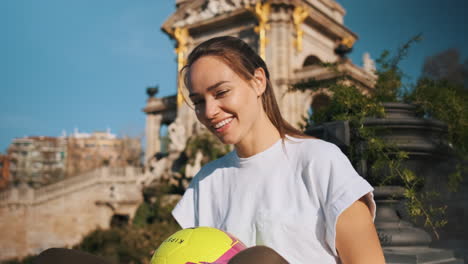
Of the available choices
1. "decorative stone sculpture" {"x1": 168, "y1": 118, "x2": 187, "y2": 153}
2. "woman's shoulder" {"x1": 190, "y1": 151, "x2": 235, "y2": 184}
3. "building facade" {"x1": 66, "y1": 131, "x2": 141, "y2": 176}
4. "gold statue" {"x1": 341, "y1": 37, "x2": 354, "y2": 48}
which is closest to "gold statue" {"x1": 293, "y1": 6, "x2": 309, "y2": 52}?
"gold statue" {"x1": 341, "y1": 37, "x2": 354, "y2": 48}

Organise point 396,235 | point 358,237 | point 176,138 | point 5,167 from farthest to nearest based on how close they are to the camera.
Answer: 1. point 5,167
2. point 176,138
3. point 396,235
4. point 358,237

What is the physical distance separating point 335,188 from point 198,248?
56 cm

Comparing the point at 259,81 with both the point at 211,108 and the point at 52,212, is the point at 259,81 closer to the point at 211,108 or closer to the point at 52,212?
the point at 211,108

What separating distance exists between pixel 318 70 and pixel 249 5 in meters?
5.13

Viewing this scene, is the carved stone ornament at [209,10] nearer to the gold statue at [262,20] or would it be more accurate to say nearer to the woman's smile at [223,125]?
the gold statue at [262,20]

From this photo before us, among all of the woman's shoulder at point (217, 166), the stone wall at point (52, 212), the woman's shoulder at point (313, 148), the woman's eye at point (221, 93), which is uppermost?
the woman's eye at point (221, 93)

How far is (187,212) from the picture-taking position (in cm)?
233

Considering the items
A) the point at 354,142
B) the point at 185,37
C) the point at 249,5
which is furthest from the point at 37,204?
the point at 354,142

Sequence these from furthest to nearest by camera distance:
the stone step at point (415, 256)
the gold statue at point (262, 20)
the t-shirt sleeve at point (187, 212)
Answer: the gold statue at point (262, 20)
the stone step at point (415, 256)
the t-shirt sleeve at point (187, 212)

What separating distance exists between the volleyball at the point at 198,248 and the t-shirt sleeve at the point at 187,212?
1.61ft

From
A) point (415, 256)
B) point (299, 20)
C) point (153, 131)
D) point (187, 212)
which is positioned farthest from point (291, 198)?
point (153, 131)

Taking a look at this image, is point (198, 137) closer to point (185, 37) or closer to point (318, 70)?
point (318, 70)

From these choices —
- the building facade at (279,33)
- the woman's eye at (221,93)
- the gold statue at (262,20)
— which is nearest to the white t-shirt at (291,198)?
the woman's eye at (221,93)

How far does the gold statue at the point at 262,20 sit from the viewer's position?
23875mm
